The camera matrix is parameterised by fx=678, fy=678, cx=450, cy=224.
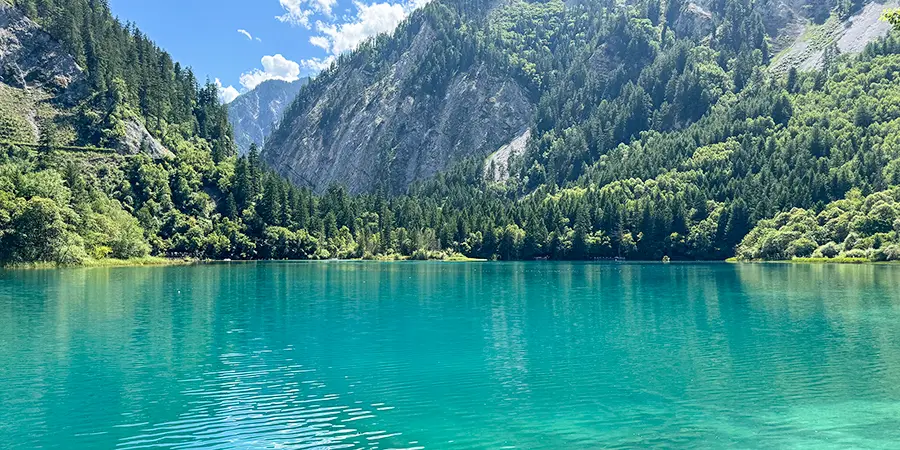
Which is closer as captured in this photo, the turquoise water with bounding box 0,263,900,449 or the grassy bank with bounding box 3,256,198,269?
the turquoise water with bounding box 0,263,900,449

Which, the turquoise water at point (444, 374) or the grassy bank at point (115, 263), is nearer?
the turquoise water at point (444, 374)

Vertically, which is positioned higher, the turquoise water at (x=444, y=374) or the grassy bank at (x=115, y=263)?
the grassy bank at (x=115, y=263)

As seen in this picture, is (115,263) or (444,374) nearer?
(444,374)

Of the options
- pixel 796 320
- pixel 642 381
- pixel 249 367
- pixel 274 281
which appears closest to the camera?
pixel 642 381

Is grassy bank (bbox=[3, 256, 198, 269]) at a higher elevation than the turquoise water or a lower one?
higher

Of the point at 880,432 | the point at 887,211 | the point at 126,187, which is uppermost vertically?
the point at 126,187

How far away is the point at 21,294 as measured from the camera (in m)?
78.5

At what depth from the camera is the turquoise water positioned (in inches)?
1070

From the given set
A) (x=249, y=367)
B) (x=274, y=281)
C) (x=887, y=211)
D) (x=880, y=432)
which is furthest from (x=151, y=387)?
(x=887, y=211)

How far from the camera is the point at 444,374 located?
38.4 meters

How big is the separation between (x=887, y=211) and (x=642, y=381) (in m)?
189

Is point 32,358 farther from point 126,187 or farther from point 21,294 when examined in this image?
point 126,187

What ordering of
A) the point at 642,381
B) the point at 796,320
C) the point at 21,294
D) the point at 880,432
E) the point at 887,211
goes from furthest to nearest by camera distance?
1. the point at 887,211
2. the point at 21,294
3. the point at 796,320
4. the point at 642,381
5. the point at 880,432

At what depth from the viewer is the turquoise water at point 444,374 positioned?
89.2 ft
